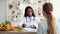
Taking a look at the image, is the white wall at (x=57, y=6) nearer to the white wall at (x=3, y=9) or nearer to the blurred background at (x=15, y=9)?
the blurred background at (x=15, y=9)

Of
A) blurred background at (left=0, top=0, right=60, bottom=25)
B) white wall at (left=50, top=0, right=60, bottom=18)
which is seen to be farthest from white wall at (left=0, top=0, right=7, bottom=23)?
white wall at (left=50, top=0, right=60, bottom=18)

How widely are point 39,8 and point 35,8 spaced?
103 mm

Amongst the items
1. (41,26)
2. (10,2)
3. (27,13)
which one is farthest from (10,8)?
(41,26)

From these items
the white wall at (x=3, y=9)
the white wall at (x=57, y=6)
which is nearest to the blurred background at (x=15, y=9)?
the white wall at (x=3, y=9)

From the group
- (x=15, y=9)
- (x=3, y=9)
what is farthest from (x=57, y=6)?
(x=3, y=9)

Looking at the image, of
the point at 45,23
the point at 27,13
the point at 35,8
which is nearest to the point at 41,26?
the point at 45,23

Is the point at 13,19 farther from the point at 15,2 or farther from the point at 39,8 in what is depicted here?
the point at 39,8

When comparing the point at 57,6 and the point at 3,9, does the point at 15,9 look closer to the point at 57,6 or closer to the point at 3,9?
the point at 3,9

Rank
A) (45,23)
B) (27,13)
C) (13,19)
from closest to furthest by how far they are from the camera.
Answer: (45,23)
(27,13)
(13,19)

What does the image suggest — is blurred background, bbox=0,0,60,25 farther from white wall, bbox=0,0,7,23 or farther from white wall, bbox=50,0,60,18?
white wall, bbox=50,0,60,18

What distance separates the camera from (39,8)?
12.3 feet

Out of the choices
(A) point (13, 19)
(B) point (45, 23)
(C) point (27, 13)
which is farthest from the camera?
(A) point (13, 19)

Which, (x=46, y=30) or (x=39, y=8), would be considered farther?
(x=39, y=8)

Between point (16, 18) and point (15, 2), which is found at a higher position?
point (15, 2)
